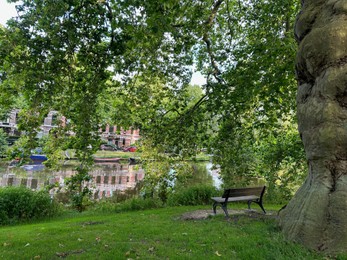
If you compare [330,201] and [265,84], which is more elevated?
[265,84]

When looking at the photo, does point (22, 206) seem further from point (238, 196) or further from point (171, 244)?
point (238, 196)

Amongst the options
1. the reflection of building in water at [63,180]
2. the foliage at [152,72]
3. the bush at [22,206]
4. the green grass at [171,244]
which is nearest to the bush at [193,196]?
the foliage at [152,72]

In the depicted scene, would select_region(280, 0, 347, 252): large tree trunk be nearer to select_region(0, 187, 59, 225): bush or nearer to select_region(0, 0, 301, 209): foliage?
select_region(0, 0, 301, 209): foliage

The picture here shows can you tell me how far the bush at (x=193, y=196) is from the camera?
11820 millimetres

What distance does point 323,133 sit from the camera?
4750mm

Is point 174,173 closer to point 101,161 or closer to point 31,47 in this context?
point 31,47

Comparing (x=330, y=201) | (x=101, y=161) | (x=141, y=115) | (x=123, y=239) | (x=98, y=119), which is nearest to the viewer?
(x=330, y=201)

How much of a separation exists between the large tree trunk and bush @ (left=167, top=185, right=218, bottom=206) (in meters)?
6.84

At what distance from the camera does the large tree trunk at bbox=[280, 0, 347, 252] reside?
166 inches

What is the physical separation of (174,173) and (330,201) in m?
8.68

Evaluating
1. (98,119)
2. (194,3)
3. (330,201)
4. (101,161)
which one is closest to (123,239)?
(98,119)

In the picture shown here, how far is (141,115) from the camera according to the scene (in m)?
11.3

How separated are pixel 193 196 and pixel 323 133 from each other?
26.1 ft

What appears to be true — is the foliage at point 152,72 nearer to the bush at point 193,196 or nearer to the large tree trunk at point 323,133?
the bush at point 193,196
